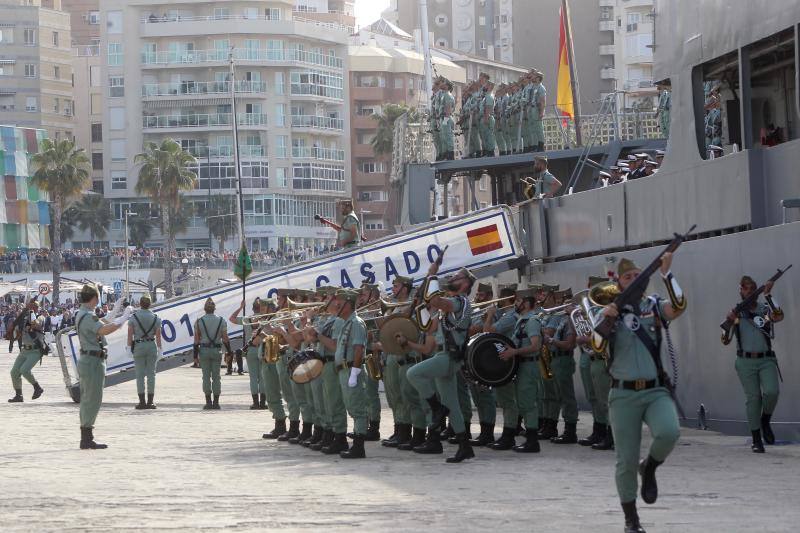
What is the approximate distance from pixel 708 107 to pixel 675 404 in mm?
10509

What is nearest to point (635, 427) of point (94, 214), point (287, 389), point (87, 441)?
point (287, 389)

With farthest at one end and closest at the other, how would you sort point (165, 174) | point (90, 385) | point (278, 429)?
point (165, 174) < point (278, 429) < point (90, 385)

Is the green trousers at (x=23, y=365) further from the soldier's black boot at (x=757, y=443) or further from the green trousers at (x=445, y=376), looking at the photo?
the soldier's black boot at (x=757, y=443)

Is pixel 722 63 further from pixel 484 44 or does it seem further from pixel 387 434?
pixel 484 44

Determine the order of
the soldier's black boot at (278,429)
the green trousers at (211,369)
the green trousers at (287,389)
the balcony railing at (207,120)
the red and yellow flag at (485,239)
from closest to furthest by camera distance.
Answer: the green trousers at (287,389) < the soldier's black boot at (278,429) < the green trousers at (211,369) < the red and yellow flag at (485,239) < the balcony railing at (207,120)

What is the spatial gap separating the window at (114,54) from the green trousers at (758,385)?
11153cm

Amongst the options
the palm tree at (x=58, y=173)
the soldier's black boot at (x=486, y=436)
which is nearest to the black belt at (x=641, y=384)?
the soldier's black boot at (x=486, y=436)

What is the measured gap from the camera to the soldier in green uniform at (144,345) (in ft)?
86.9

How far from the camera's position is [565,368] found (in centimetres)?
1794

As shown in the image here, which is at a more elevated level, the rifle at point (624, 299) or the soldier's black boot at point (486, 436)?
the rifle at point (624, 299)

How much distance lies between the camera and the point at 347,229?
27047 millimetres

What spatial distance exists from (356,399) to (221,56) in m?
107

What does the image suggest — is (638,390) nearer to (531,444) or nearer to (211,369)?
(531,444)

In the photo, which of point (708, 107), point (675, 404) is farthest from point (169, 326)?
point (675, 404)
